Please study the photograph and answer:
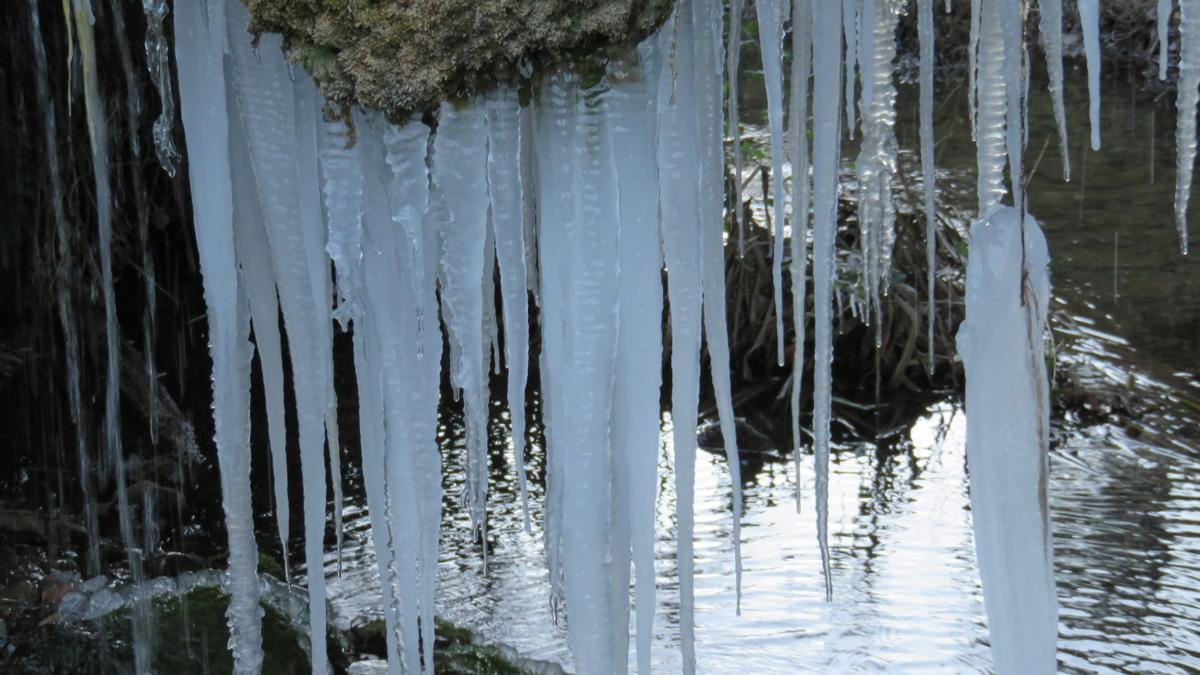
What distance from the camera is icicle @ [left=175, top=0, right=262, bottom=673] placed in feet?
5.70

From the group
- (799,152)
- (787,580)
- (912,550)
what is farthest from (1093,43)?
(912,550)

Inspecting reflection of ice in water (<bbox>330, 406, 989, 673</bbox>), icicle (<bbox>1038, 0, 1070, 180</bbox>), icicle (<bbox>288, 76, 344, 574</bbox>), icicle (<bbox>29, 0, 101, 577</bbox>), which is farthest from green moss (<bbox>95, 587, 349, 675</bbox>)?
icicle (<bbox>1038, 0, 1070, 180</bbox>)

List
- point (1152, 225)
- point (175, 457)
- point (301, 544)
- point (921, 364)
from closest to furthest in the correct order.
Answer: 1. point (301, 544)
2. point (175, 457)
3. point (921, 364)
4. point (1152, 225)

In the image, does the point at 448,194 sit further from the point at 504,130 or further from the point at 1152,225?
the point at 1152,225

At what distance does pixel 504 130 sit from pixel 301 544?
123 inches

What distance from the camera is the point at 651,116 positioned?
1.66m

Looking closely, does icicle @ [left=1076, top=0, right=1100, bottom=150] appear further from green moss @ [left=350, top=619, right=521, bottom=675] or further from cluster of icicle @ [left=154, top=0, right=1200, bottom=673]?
green moss @ [left=350, top=619, right=521, bottom=675]

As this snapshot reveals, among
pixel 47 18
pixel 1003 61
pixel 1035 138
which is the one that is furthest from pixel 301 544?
pixel 1035 138

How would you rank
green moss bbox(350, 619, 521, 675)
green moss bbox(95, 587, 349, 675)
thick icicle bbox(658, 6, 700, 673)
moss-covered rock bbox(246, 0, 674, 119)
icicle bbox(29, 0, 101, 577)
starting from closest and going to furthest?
moss-covered rock bbox(246, 0, 674, 119)
thick icicle bbox(658, 6, 700, 673)
green moss bbox(95, 587, 349, 675)
green moss bbox(350, 619, 521, 675)
icicle bbox(29, 0, 101, 577)

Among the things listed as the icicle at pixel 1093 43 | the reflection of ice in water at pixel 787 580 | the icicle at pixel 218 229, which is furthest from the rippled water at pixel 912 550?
the icicle at pixel 1093 43

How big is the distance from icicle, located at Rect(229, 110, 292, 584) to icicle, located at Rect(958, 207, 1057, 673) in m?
0.96

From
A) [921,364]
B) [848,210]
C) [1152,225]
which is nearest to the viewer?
[921,364]

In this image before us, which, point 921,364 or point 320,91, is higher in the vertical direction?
point 320,91

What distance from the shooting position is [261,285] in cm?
185
